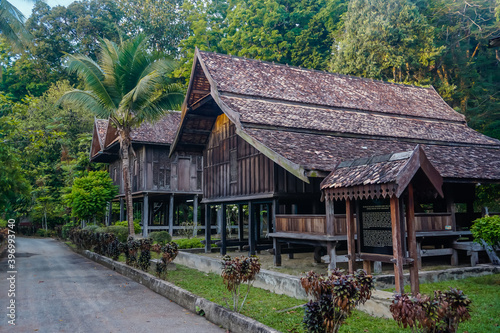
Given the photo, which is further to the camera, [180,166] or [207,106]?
[180,166]

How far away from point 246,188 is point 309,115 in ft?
11.5

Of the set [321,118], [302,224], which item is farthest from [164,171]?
[302,224]

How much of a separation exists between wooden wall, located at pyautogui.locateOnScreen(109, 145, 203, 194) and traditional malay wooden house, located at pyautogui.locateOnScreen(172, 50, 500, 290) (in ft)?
23.7

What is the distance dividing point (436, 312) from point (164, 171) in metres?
22.6

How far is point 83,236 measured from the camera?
2227 centimetres

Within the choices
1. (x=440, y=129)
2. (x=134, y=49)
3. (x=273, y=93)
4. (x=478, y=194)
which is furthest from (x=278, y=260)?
(x=134, y=49)

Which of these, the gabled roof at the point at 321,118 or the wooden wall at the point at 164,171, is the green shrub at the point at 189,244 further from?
the wooden wall at the point at 164,171

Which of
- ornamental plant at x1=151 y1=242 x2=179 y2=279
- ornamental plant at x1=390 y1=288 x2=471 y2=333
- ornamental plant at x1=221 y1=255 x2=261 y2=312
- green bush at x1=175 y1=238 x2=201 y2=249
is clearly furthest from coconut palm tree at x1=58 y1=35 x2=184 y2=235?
ornamental plant at x1=390 y1=288 x2=471 y2=333

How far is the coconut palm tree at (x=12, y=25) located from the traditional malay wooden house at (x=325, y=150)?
7978 millimetres

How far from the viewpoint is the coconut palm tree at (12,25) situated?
679 inches

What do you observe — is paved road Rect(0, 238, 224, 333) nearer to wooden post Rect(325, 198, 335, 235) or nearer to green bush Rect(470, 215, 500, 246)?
wooden post Rect(325, 198, 335, 235)

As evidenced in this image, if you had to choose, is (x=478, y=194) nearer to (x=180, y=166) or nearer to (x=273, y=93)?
(x=273, y=93)

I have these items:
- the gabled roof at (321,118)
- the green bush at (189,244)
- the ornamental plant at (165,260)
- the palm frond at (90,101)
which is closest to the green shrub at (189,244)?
the green bush at (189,244)

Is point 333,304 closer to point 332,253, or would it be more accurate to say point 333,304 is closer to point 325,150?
point 332,253
